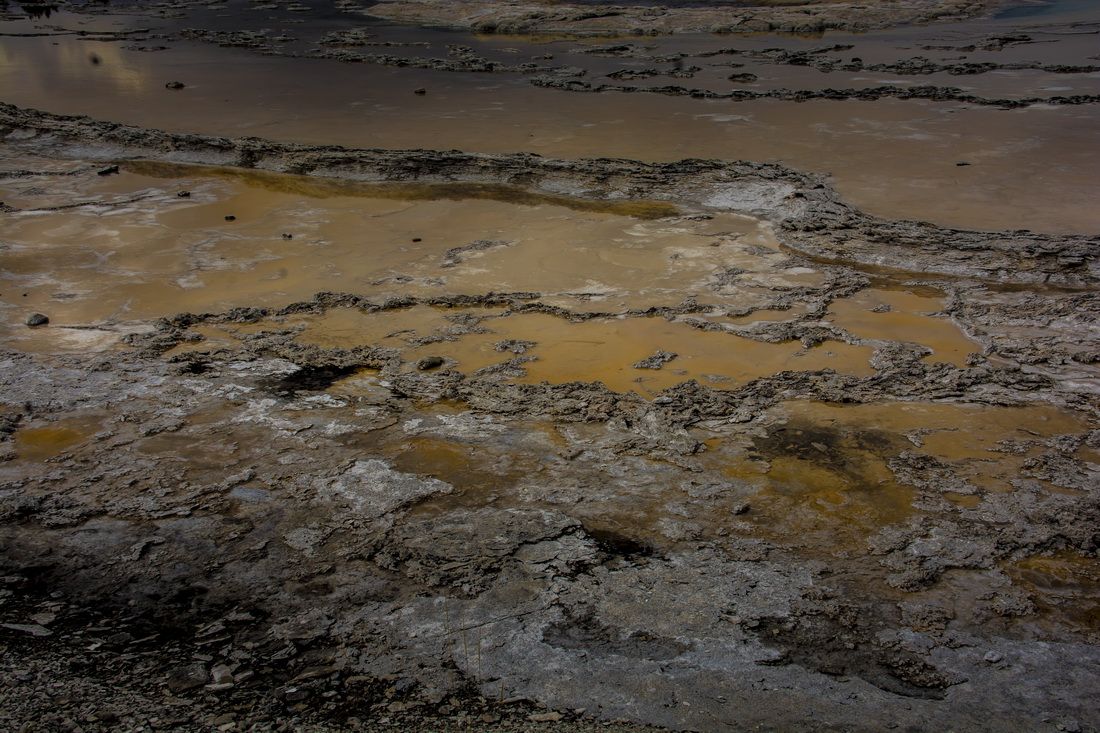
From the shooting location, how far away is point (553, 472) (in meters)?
3.59

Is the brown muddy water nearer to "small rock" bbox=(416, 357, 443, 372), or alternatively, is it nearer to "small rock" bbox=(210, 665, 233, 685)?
"small rock" bbox=(416, 357, 443, 372)

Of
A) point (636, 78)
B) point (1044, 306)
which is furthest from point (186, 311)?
point (636, 78)

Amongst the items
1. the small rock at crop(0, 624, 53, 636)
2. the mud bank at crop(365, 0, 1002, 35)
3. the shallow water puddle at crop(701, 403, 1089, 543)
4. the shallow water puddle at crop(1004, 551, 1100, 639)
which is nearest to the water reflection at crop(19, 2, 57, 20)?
the mud bank at crop(365, 0, 1002, 35)

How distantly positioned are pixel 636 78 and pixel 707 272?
26.3ft

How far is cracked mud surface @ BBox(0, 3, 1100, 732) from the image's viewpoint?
2367mm

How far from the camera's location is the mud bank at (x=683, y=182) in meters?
5.70

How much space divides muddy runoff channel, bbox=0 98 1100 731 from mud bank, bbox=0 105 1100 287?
6 centimetres

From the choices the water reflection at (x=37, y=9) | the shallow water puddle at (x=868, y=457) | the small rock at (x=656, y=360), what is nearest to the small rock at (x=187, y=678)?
the shallow water puddle at (x=868, y=457)

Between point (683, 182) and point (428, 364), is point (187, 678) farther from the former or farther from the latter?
point (683, 182)

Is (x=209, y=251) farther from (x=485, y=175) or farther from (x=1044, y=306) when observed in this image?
(x=1044, y=306)

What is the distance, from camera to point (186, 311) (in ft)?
17.9

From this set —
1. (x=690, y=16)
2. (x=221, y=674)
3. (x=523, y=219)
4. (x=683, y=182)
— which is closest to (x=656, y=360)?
(x=523, y=219)

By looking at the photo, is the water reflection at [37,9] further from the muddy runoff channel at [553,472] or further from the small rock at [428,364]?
the small rock at [428,364]

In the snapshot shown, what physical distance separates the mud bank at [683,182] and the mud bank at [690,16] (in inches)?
424
